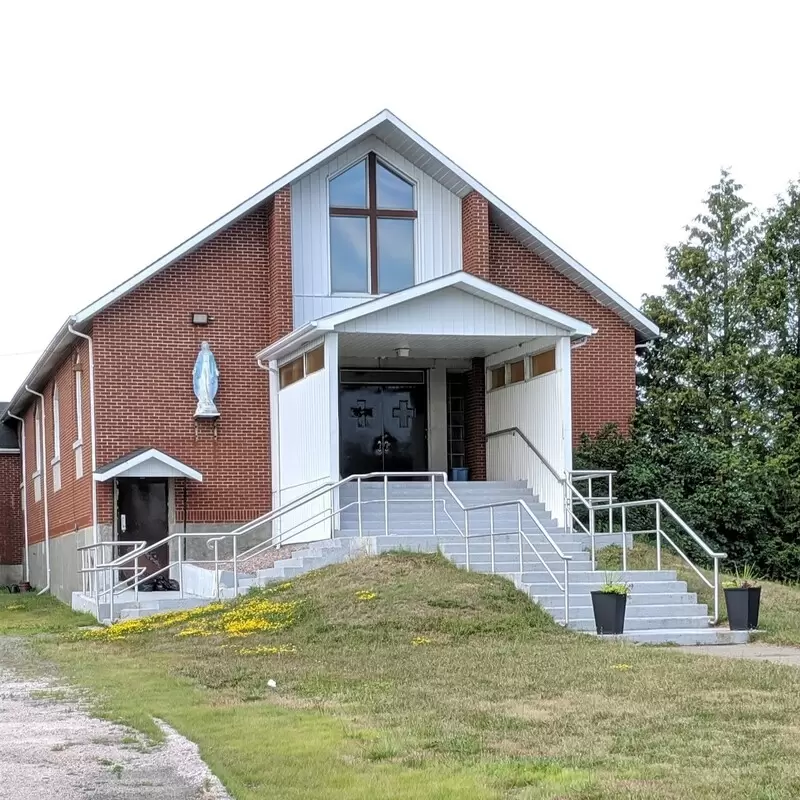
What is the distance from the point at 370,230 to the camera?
25391mm

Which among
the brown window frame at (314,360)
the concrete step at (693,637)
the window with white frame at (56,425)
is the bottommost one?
the concrete step at (693,637)

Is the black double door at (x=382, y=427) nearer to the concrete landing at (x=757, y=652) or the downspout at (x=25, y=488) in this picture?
the concrete landing at (x=757, y=652)

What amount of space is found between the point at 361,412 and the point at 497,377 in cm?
285

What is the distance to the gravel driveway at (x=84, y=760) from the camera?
7.71m

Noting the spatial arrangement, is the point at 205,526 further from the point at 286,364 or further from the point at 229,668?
the point at 229,668

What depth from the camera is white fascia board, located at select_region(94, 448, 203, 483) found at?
23.1 metres

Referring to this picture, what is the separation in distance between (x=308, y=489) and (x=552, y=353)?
4633 millimetres

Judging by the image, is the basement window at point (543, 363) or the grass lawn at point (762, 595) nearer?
the grass lawn at point (762, 595)

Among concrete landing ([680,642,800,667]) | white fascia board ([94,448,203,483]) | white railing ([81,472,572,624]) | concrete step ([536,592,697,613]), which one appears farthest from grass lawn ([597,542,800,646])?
white fascia board ([94,448,203,483])

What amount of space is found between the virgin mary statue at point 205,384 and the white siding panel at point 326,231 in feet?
5.75

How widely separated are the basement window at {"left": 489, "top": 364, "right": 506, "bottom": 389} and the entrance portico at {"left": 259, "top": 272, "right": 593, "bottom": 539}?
0.04 meters

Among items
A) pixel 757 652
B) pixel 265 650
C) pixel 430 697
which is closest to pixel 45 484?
pixel 265 650

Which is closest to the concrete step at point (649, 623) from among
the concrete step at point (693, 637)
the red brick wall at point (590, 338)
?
the concrete step at point (693, 637)

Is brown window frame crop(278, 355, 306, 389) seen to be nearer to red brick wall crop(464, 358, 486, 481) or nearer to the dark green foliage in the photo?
red brick wall crop(464, 358, 486, 481)
